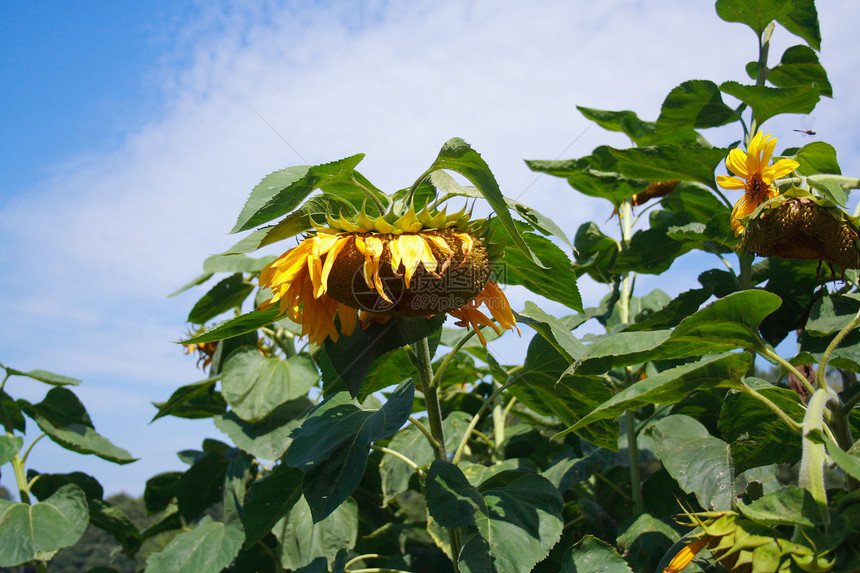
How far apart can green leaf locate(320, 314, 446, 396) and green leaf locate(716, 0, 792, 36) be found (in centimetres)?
212

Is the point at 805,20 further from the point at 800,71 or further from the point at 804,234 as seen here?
the point at 804,234

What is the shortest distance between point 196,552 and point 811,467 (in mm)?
2339

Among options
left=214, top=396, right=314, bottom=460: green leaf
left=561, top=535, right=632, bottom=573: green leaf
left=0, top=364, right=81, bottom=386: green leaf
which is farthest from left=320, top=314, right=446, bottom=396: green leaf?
left=0, top=364, right=81, bottom=386: green leaf

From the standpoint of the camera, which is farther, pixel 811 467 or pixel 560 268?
pixel 560 268

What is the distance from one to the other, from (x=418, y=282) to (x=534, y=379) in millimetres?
779

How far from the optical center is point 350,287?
1394mm

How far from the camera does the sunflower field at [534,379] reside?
4.43ft

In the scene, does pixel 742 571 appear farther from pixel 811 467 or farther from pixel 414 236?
pixel 414 236

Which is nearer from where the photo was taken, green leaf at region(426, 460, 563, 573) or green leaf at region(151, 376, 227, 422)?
green leaf at region(426, 460, 563, 573)

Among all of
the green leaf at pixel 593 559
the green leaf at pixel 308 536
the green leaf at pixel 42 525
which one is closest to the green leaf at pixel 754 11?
the green leaf at pixel 593 559

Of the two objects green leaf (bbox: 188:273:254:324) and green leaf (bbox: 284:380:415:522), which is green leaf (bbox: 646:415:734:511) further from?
green leaf (bbox: 188:273:254:324)

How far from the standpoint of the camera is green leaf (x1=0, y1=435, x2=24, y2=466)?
117 inches

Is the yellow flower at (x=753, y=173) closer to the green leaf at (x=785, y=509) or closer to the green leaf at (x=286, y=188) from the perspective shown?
the green leaf at (x=785, y=509)

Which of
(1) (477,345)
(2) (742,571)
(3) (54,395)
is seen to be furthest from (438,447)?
(3) (54,395)
